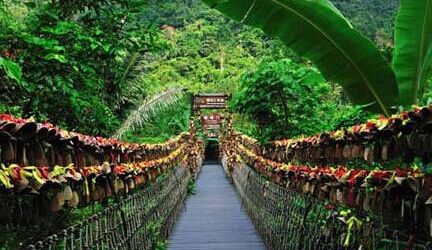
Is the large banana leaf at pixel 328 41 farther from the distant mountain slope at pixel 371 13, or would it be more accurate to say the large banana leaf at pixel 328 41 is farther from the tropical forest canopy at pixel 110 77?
the distant mountain slope at pixel 371 13

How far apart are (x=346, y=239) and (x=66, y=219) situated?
2217mm

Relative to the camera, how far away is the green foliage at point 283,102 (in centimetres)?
639

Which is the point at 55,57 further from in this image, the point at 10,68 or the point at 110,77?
the point at 110,77

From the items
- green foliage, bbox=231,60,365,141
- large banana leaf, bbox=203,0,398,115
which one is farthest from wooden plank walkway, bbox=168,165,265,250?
large banana leaf, bbox=203,0,398,115

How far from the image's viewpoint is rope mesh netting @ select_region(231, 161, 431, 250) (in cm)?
190

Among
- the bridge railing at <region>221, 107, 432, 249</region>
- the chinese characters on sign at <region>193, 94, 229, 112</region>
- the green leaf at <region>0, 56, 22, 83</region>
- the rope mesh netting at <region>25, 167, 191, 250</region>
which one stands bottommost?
the rope mesh netting at <region>25, 167, 191, 250</region>

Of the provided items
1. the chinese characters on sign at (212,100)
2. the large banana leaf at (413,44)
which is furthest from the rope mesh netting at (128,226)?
the chinese characters on sign at (212,100)

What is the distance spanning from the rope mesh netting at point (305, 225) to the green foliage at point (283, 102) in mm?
696

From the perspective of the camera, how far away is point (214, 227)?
711 centimetres

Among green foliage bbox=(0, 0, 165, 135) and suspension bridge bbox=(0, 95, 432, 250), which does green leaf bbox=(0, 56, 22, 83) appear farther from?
green foliage bbox=(0, 0, 165, 135)

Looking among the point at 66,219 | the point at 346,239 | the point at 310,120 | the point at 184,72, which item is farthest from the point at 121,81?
the point at 184,72

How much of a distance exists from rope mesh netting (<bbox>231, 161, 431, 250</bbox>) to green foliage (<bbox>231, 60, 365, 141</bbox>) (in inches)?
27.4

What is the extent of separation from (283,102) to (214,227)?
1.74 m

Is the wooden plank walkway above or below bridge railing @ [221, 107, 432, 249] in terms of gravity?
below
